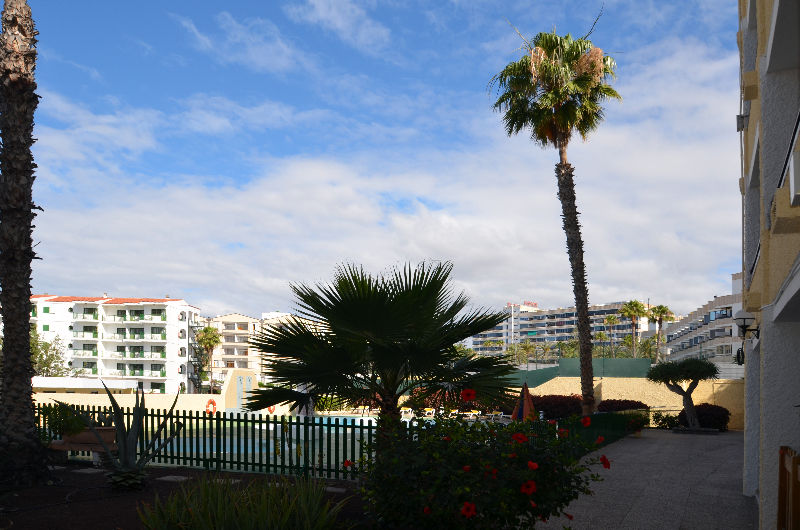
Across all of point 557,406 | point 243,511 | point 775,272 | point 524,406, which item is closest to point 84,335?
point 557,406

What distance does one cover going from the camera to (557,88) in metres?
22.2

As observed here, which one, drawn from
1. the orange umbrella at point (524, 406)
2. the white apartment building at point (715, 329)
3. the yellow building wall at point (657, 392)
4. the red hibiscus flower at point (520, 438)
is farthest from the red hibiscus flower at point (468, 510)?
the white apartment building at point (715, 329)

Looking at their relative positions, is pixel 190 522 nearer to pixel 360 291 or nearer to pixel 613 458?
pixel 360 291

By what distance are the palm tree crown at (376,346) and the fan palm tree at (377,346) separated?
1 cm

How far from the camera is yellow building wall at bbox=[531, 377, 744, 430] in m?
31.7

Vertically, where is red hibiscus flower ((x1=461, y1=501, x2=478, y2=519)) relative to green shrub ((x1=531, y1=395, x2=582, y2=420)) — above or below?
above

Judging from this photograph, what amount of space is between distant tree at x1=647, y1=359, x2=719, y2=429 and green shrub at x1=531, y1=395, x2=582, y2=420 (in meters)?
3.66

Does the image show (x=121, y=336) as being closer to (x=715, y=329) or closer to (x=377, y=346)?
(x=715, y=329)

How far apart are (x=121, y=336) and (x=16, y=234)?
94.2 m

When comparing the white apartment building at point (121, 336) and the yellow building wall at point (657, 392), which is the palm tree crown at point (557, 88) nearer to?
the yellow building wall at point (657, 392)

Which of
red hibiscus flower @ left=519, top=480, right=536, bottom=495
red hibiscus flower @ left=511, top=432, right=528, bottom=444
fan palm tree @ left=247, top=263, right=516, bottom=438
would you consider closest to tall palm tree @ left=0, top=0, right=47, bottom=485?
fan palm tree @ left=247, top=263, right=516, bottom=438

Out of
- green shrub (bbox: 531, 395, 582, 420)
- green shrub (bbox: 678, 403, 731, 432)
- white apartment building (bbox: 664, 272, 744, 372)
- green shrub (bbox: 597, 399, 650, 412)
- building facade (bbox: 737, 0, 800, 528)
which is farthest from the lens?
white apartment building (bbox: 664, 272, 744, 372)

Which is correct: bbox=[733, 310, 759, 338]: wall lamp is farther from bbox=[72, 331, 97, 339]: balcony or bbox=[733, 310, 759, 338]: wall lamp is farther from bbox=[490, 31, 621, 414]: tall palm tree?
bbox=[72, 331, 97, 339]: balcony

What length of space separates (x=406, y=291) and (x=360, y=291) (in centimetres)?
70
